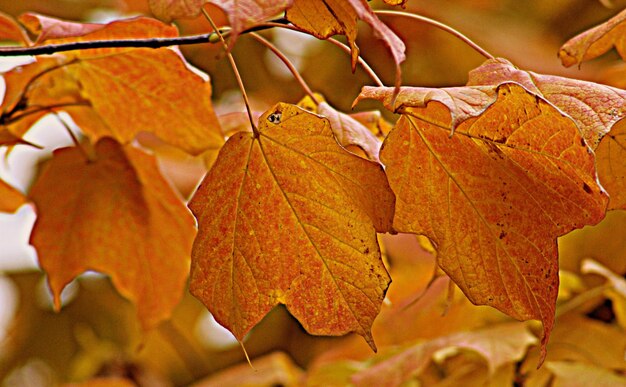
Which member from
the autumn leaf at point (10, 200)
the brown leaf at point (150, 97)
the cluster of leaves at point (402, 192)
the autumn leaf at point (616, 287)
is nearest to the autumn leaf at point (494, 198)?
the cluster of leaves at point (402, 192)

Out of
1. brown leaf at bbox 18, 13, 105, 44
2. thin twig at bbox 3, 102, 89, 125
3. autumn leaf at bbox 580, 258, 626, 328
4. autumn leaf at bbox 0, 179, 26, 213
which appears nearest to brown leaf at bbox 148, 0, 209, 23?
brown leaf at bbox 18, 13, 105, 44

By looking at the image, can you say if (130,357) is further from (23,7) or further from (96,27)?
(96,27)

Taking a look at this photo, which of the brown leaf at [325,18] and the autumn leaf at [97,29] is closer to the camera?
the brown leaf at [325,18]

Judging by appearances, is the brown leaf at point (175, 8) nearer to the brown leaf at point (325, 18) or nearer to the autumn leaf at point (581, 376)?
the brown leaf at point (325, 18)

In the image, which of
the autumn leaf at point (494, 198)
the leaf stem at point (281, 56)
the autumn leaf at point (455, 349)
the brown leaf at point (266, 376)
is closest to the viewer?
the autumn leaf at point (494, 198)

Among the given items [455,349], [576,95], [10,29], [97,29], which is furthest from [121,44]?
[455,349]

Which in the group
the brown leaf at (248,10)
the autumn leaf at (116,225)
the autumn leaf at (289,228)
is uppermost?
the brown leaf at (248,10)
